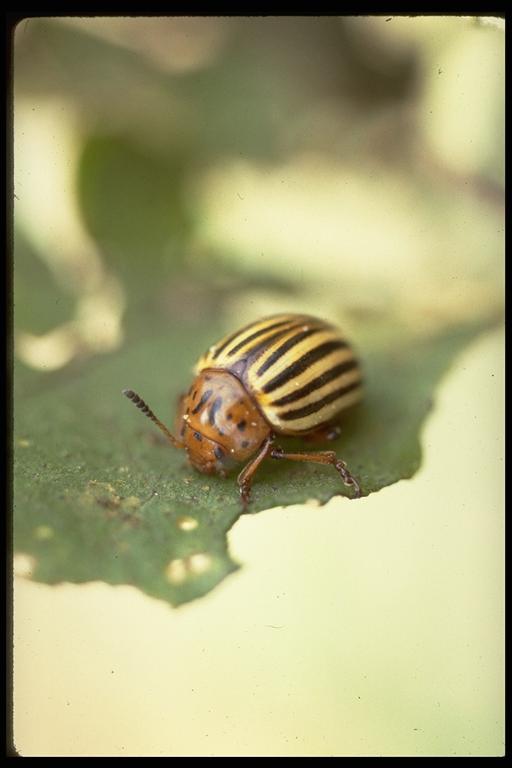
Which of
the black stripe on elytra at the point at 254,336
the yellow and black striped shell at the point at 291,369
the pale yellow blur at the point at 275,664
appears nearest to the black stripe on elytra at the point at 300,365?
the yellow and black striped shell at the point at 291,369

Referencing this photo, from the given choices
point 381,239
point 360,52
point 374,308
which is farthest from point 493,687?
point 360,52

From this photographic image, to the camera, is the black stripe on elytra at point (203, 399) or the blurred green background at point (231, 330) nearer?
the blurred green background at point (231, 330)

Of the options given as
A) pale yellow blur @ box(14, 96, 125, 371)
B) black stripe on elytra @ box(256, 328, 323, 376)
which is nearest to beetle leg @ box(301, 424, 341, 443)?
black stripe on elytra @ box(256, 328, 323, 376)

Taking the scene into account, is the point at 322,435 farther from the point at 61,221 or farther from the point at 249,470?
the point at 61,221

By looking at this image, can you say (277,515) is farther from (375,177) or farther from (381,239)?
(375,177)

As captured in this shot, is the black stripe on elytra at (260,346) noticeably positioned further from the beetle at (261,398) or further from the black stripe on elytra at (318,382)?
the black stripe on elytra at (318,382)

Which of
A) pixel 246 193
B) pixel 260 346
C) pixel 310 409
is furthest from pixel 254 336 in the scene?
pixel 246 193
